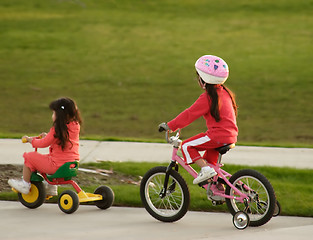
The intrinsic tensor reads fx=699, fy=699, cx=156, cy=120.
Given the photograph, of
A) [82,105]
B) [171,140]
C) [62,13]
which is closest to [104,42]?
[62,13]

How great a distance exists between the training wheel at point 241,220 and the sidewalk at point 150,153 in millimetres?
3146

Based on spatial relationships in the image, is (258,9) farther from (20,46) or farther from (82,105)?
(82,105)

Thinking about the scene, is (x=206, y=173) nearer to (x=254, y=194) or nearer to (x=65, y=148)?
(x=254, y=194)

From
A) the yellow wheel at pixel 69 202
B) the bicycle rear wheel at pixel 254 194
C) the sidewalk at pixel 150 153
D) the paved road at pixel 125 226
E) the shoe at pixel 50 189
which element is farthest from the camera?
the sidewalk at pixel 150 153

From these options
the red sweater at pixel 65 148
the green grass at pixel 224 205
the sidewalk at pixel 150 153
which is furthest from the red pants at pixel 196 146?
the sidewalk at pixel 150 153

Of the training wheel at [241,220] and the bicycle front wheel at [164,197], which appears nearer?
the training wheel at [241,220]

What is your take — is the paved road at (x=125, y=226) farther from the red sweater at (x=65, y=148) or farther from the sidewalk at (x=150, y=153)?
the sidewalk at (x=150, y=153)

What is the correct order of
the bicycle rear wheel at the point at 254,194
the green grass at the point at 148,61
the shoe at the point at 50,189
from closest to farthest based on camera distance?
the bicycle rear wheel at the point at 254,194
the shoe at the point at 50,189
the green grass at the point at 148,61

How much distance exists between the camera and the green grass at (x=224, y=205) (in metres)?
6.77

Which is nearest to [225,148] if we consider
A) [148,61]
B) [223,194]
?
[223,194]

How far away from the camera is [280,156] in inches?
386

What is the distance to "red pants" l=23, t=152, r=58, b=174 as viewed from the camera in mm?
6469

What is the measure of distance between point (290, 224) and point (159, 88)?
1169 centimetres

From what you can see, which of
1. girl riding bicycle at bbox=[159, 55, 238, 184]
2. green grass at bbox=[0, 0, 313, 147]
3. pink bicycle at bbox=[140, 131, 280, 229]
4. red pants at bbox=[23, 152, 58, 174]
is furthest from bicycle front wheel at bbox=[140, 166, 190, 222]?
green grass at bbox=[0, 0, 313, 147]
